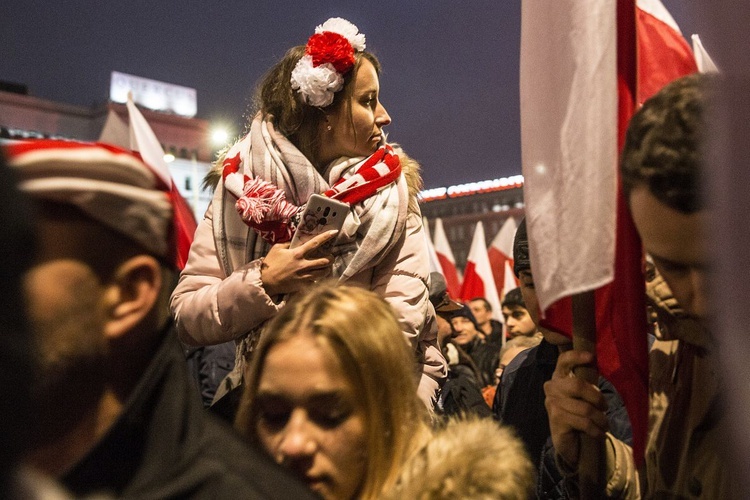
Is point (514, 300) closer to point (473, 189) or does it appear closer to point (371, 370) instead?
point (371, 370)

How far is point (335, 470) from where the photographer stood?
68.1 inches

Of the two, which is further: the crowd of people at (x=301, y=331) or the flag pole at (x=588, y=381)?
the flag pole at (x=588, y=381)

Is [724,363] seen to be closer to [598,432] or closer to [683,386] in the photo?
[683,386]

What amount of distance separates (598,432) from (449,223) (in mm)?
66303

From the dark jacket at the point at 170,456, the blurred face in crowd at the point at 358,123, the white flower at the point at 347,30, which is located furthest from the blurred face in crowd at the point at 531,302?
the dark jacket at the point at 170,456

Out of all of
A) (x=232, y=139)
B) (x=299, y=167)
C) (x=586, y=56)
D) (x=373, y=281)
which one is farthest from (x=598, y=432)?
(x=232, y=139)

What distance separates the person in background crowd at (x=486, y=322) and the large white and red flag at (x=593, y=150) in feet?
22.1

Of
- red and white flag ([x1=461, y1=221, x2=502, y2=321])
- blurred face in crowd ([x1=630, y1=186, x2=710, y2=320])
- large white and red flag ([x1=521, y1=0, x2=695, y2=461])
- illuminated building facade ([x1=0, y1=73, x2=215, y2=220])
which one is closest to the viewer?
blurred face in crowd ([x1=630, y1=186, x2=710, y2=320])

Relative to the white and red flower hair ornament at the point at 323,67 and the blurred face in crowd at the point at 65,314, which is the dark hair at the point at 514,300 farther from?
the blurred face in crowd at the point at 65,314

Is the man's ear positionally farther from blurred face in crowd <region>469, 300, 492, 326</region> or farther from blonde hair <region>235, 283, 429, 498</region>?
blurred face in crowd <region>469, 300, 492, 326</region>

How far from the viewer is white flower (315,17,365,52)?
9.42ft

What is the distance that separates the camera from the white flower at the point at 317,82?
272cm

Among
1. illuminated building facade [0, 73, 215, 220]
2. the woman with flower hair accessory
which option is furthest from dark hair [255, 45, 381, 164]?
illuminated building facade [0, 73, 215, 220]

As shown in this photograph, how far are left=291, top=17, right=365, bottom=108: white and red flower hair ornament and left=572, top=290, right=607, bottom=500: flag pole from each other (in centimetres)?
Result: 119
